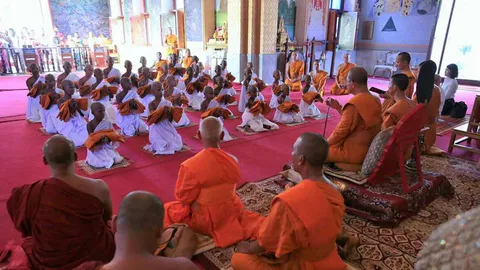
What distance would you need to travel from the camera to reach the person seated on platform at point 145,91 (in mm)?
6863

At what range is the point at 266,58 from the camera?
12.3 metres

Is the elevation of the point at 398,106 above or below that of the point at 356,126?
above

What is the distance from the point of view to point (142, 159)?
5078 millimetres

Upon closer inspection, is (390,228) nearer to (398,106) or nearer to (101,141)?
(398,106)

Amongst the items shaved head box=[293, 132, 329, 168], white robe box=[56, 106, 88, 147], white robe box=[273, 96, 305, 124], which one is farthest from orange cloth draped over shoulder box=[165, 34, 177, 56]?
shaved head box=[293, 132, 329, 168]

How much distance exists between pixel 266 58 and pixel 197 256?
34.1ft

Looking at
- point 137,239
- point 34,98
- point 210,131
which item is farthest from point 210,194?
point 34,98

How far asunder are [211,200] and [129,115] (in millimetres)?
3949

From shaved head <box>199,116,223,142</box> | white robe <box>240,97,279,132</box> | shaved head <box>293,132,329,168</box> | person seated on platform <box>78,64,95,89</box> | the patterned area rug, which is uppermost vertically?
shaved head <box>293,132,329,168</box>

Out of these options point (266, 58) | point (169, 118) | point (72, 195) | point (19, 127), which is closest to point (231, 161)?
point (72, 195)

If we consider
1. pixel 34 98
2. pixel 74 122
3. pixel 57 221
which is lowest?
pixel 74 122

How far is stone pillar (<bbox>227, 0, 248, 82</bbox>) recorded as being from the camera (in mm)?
11898

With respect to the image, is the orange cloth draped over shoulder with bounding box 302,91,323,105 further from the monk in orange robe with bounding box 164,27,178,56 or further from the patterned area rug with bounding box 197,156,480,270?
the monk in orange robe with bounding box 164,27,178,56

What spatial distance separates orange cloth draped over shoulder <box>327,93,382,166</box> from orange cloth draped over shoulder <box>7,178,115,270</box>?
8.69 feet
